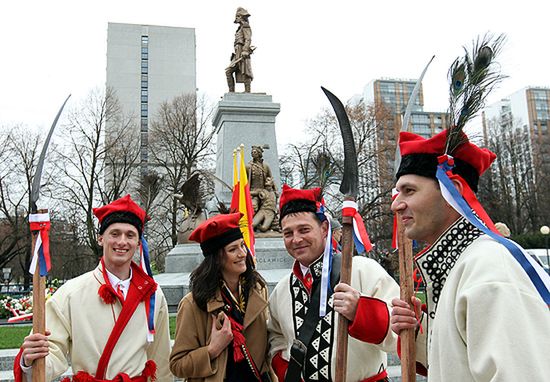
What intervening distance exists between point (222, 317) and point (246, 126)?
12241mm

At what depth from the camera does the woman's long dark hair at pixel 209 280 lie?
3.33 metres

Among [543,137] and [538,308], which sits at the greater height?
[543,137]

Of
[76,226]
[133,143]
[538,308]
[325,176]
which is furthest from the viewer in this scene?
[133,143]

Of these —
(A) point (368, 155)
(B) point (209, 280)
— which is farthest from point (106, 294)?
(A) point (368, 155)

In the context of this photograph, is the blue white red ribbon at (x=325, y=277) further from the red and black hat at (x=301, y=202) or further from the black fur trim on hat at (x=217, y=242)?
the black fur trim on hat at (x=217, y=242)

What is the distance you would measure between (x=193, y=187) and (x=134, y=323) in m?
11.0

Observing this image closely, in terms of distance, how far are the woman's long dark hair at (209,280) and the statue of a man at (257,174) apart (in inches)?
385

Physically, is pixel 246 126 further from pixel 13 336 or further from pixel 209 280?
pixel 209 280

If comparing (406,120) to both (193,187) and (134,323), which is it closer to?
(134,323)

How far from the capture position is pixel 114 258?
3393 millimetres

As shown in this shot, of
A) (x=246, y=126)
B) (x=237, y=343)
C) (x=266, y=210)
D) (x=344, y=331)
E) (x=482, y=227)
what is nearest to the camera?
(x=482, y=227)

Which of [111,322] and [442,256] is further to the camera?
[111,322]

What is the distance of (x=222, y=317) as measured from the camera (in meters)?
3.21

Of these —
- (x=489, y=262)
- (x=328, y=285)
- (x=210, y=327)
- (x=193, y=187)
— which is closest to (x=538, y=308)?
(x=489, y=262)
